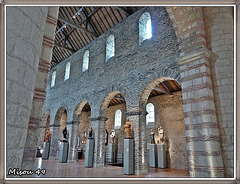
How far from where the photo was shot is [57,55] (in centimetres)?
1925

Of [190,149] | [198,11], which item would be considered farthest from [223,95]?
[198,11]

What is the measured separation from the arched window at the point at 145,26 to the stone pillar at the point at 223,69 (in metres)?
4.69

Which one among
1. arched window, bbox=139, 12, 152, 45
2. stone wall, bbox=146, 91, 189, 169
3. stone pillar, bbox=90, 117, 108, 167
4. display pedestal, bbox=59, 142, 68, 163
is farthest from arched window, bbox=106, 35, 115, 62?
display pedestal, bbox=59, 142, 68, 163

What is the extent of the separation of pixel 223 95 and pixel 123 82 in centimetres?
593

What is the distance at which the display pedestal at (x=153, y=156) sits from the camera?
1207 centimetres

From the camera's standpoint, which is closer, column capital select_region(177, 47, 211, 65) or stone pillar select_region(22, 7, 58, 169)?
stone pillar select_region(22, 7, 58, 169)

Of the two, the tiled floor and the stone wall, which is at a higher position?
the stone wall

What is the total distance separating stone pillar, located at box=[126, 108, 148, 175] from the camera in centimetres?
837

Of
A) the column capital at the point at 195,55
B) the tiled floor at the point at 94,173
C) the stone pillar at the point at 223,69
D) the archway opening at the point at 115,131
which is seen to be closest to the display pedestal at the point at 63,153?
the tiled floor at the point at 94,173

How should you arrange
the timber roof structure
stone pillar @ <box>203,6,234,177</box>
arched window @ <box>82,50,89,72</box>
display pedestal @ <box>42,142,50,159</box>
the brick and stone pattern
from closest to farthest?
the brick and stone pattern < stone pillar @ <box>203,6,234,177</box> < the timber roof structure < arched window @ <box>82,50,89,72</box> < display pedestal @ <box>42,142,50,159</box>

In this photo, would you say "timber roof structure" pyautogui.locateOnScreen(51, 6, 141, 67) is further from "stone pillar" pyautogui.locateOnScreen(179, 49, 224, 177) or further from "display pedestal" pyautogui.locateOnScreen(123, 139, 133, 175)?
"display pedestal" pyautogui.locateOnScreen(123, 139, 133, 175)

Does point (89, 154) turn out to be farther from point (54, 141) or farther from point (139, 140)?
point (54, 141)

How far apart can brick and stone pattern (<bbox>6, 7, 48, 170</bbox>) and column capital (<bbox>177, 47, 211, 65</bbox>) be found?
464 centimetres

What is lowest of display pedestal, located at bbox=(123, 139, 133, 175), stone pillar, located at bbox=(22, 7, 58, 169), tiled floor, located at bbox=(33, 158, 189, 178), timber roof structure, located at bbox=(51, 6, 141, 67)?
tiled floor, located at bbox=(33, 158, 189, 178)
